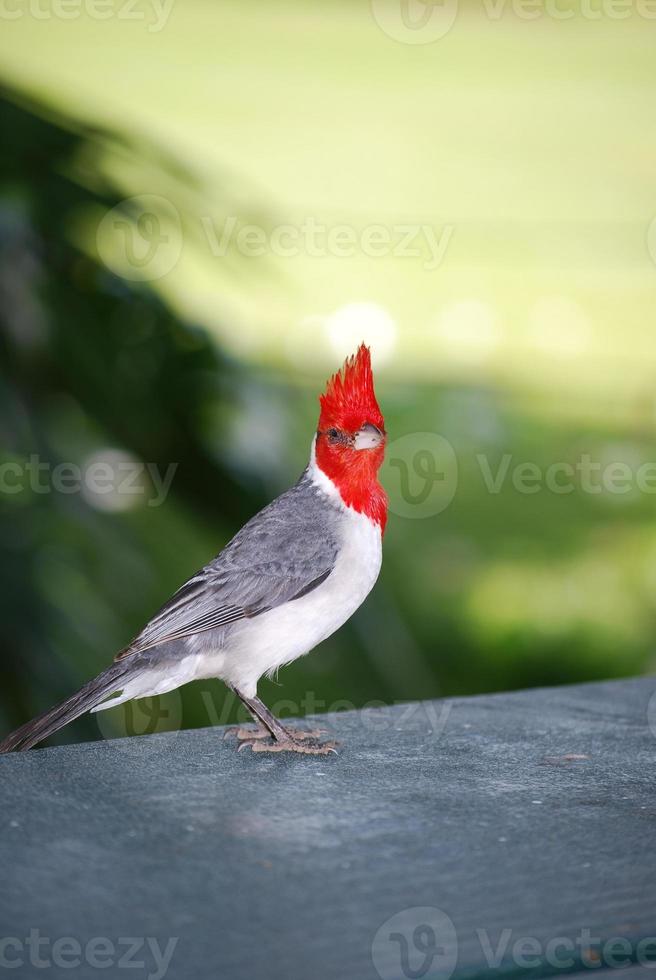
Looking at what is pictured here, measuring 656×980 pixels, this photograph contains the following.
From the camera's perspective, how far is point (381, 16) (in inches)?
301

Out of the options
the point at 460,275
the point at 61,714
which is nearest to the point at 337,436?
the point at 61,714

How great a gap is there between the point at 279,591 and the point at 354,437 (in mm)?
306

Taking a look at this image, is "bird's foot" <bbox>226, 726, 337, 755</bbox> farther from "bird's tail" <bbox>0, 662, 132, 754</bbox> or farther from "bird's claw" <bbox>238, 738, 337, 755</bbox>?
"bird's tail" <bbox>0, 662, 132, 754</bbox>

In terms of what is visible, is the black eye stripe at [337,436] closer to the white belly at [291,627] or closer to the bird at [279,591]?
the bird at [279,591]

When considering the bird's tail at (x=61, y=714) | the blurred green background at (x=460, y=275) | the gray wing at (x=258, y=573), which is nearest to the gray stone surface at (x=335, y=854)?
the bird's tail at (x=61, y=714)

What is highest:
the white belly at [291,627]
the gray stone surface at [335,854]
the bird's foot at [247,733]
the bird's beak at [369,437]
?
the bird's beak at [369,437]

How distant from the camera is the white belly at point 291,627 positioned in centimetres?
212

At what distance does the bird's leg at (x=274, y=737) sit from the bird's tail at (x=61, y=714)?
9.8 inches

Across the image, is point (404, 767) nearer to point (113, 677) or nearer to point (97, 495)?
point (113, 677)

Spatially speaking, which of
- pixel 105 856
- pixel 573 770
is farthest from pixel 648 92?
pixel 105 856

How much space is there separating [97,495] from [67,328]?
74 cm

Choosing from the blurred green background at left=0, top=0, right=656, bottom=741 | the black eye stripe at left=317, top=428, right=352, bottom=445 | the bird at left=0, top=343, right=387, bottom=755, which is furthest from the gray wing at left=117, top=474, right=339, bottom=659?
the blurred green background at left=0, top=0, right=656, bottom=741

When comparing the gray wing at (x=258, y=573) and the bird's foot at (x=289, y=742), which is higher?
the gray wing at (x=258, y=573)

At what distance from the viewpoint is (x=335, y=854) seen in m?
1.39
